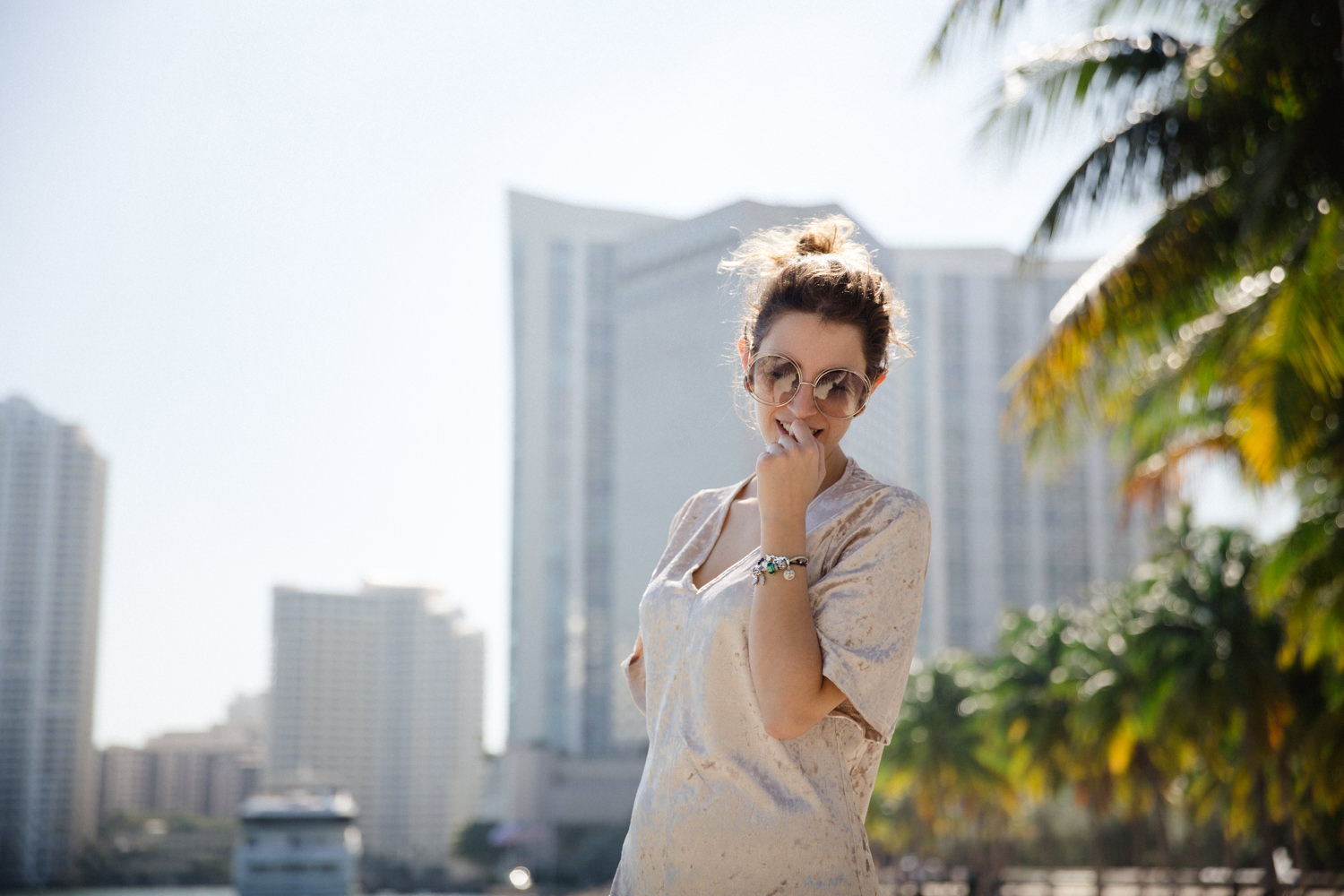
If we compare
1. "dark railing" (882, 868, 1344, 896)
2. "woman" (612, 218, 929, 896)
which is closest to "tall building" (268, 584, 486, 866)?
"dark railing" (882, 868, 1344, 896)

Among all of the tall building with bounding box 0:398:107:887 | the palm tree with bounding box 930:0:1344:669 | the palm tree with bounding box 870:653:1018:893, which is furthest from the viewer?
the tall building with bounding box 0:398:107:887

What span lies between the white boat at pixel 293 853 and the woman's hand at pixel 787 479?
2154 inches

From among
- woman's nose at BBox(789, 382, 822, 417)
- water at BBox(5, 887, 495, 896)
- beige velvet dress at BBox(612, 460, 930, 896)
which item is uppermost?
woman's nose at BBox(789, 382, 822, 417)

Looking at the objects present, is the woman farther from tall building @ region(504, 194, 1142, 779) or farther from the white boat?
the white boat

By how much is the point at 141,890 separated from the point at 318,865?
28493 mm

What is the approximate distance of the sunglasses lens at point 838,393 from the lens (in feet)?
4.73

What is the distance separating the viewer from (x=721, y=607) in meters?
1.38

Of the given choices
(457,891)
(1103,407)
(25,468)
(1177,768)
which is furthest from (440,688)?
(1103,407)

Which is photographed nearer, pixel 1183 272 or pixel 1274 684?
pixel 1183 272

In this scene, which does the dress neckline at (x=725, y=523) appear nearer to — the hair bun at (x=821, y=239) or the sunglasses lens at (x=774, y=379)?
the sunglasses lens at (x=774, y=379)

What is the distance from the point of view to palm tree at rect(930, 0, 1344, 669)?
19.2 feet

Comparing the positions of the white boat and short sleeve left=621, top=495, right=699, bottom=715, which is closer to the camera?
short sleeve left=621, top=495, right=699, bottom=715

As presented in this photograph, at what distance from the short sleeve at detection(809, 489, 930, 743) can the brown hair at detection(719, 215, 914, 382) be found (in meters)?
0.24

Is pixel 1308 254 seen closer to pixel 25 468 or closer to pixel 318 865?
pixel 318 865
